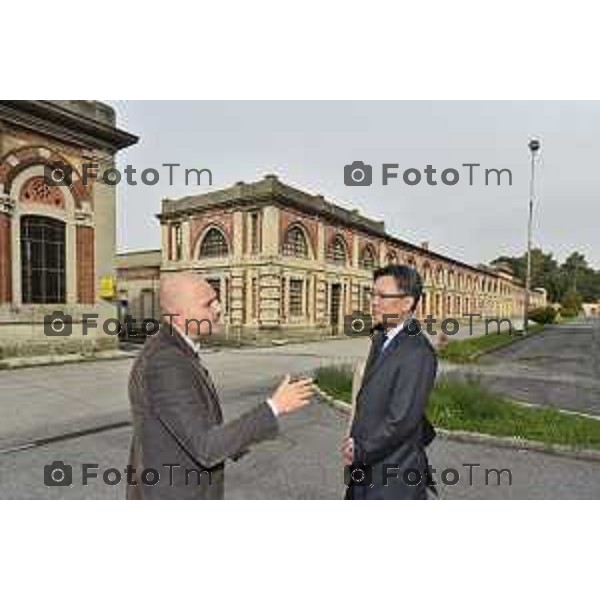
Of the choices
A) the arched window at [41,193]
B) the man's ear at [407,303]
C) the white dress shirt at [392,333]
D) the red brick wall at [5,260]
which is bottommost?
the white dress shirt at [392,333]

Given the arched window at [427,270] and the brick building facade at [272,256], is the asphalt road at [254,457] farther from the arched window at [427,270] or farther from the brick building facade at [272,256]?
the arched window at [427,270]

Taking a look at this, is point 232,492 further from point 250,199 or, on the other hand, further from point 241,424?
point 250,199

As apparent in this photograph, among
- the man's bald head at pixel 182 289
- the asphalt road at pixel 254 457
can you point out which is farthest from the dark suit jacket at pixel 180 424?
the asphalt road at pixel 254 457

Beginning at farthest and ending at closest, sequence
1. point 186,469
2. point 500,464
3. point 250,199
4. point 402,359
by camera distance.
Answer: point 250,199, point 500,464, point 402,359, point 186,469

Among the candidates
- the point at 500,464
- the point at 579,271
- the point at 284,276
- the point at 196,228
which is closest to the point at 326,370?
the point at 500,464

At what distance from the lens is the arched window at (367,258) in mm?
28812

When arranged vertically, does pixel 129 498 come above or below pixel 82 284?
below

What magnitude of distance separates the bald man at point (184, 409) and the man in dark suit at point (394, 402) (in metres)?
0.52

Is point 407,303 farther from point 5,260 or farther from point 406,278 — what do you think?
point 5,260

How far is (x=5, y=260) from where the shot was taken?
42.4 feet

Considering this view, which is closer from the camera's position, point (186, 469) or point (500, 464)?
point (186, 469)

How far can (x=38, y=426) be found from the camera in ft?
21.9

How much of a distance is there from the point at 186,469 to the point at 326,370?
7712 millimetres

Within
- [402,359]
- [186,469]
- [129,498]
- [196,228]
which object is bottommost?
[129,498]
